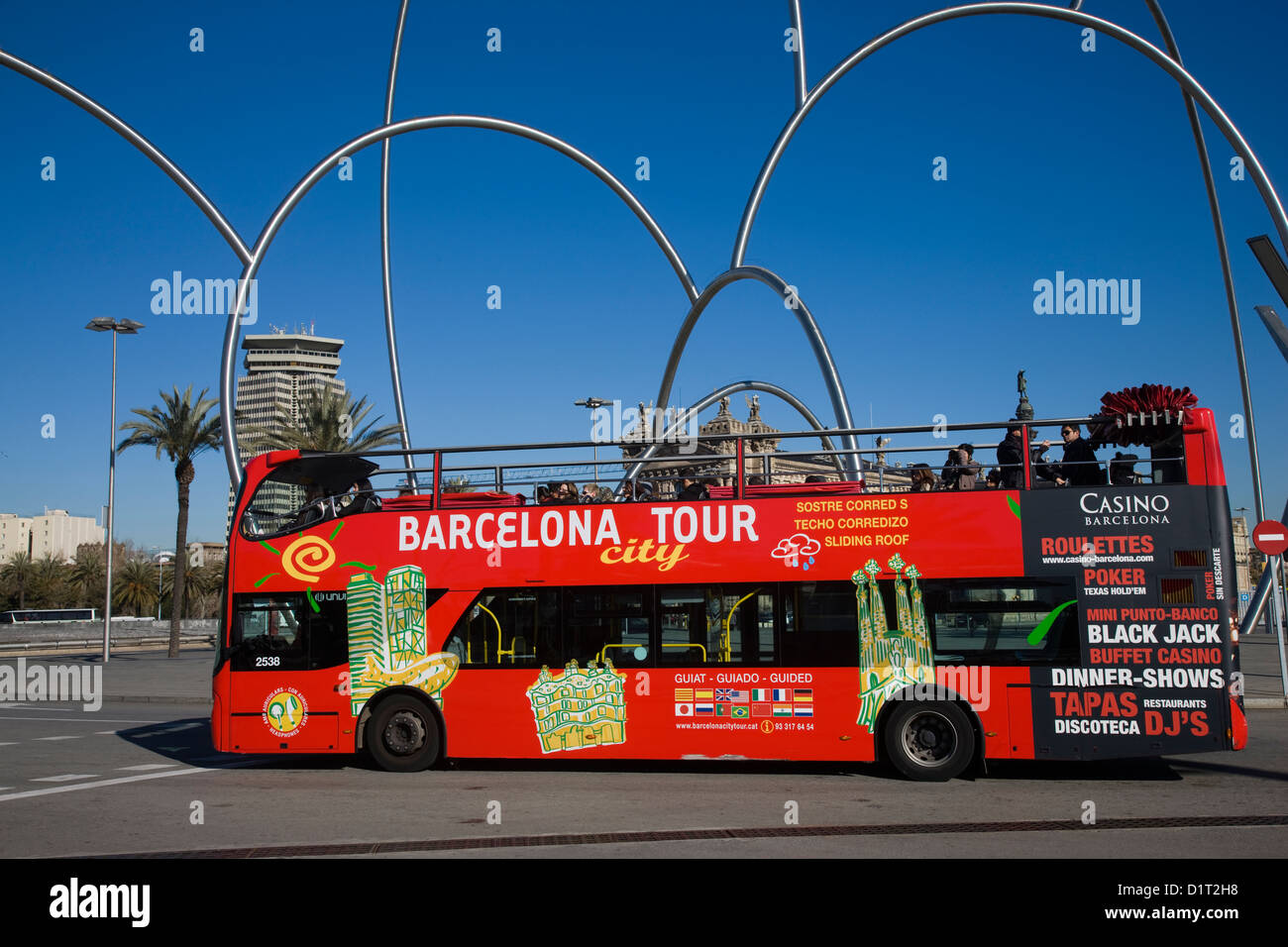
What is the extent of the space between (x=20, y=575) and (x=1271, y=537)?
7478cm

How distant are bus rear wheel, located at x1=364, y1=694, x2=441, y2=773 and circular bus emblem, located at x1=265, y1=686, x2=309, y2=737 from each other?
84cm

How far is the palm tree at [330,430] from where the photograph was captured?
3719cm

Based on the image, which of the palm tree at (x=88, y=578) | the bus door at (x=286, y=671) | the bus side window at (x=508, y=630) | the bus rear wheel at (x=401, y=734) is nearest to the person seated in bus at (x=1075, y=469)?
the bus side window at (x=508, y=630)

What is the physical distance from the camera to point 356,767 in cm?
1283

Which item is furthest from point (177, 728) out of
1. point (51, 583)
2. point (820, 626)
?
point (51, 583)

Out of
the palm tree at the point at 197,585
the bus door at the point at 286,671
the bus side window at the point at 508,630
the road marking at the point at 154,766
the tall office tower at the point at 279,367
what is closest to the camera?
the bus side window at the point at 508,630

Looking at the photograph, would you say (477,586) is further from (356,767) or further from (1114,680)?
(1114,680)

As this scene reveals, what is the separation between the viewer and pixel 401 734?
1222 cm

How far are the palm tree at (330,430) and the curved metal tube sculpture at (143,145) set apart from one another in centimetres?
1108

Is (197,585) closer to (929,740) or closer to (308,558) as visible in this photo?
(308,558)

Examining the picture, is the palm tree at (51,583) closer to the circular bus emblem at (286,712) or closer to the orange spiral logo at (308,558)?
the circular bus emblem at (286,712)
